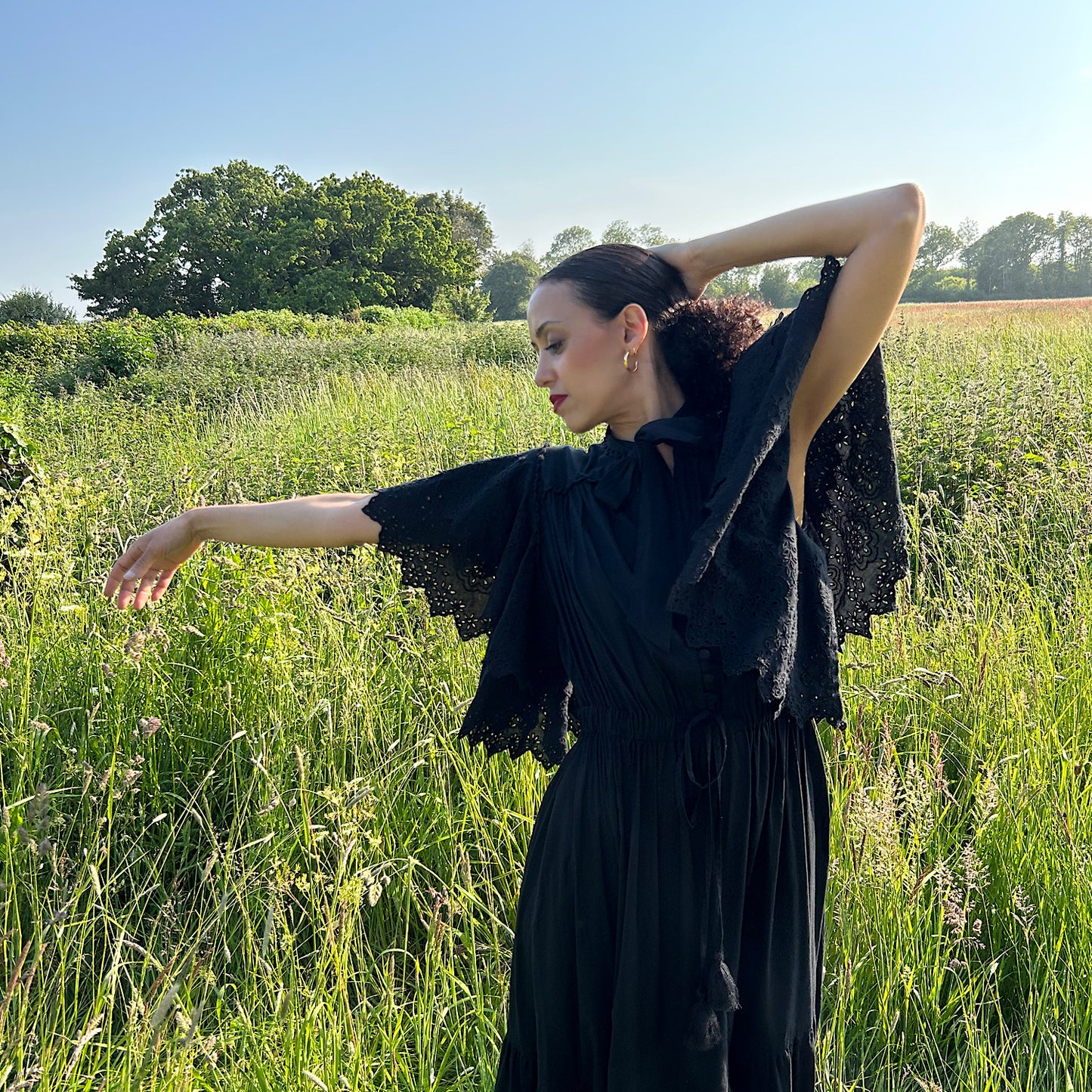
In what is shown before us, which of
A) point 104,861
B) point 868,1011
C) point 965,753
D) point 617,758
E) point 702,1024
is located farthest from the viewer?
point 965,753

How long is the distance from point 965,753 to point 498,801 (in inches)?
57.0

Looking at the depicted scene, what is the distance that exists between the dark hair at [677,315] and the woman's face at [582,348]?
4 centimetres

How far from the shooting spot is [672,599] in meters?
1.25

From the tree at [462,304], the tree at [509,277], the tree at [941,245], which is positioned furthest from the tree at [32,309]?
the tree at [941,245]

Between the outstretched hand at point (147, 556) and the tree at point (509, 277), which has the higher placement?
the tree at point (509, 277)

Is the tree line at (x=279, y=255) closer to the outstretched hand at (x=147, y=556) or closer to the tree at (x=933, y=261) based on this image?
the tree at (x=933, y=261)

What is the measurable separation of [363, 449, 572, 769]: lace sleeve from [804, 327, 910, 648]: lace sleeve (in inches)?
20.2

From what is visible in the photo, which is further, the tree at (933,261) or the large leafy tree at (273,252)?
the tree at (933,261)

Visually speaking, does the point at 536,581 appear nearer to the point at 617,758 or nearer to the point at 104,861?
the point at 617,758

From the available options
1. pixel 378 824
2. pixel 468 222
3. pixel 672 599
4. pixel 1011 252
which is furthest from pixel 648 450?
pixel 1011 252

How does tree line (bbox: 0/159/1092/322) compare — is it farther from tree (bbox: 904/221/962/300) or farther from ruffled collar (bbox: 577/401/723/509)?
ruffled collar (bbox: 577/401/723/509)

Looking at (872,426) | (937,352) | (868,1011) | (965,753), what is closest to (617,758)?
(872,426)

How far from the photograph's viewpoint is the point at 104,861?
97.7 inches

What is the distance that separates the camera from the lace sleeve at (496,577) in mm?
1508
